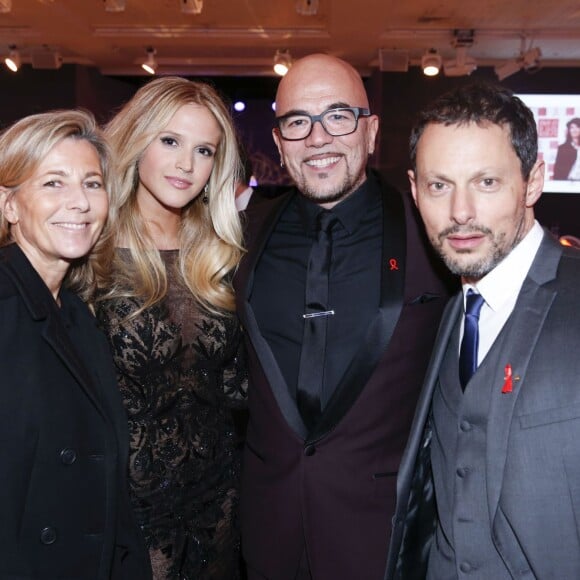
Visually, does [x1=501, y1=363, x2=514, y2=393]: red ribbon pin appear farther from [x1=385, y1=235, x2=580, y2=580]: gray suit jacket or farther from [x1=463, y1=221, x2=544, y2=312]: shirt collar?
[x1=463, y1=221, x2=544, y2=312]: shirt collar

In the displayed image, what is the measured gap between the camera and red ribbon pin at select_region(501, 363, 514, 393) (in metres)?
1.45

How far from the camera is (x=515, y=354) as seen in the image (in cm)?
147

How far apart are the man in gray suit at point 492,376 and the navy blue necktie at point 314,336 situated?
0.43 m

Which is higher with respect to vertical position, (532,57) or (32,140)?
(532,57)

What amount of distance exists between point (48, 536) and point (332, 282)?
112cm

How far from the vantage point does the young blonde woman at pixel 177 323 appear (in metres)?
2.28

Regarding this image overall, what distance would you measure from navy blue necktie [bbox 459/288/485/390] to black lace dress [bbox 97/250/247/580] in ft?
3.44

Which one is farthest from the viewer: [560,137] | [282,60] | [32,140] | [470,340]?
[560,137]

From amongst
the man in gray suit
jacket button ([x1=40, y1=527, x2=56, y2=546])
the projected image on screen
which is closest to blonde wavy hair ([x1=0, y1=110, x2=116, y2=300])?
jacket button ([x1=40, y1=527, x2=56, y2=546])

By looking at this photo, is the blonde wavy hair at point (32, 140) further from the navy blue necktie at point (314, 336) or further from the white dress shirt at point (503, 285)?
the white dress shirt at point (503, 285)

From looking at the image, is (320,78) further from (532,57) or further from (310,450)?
(532,57)

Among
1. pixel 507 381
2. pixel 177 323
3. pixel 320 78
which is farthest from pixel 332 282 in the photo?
pixel 507 381

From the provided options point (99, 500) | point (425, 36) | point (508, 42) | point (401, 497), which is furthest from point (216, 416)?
point (508, 42)

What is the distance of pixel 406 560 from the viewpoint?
1.76 metres
